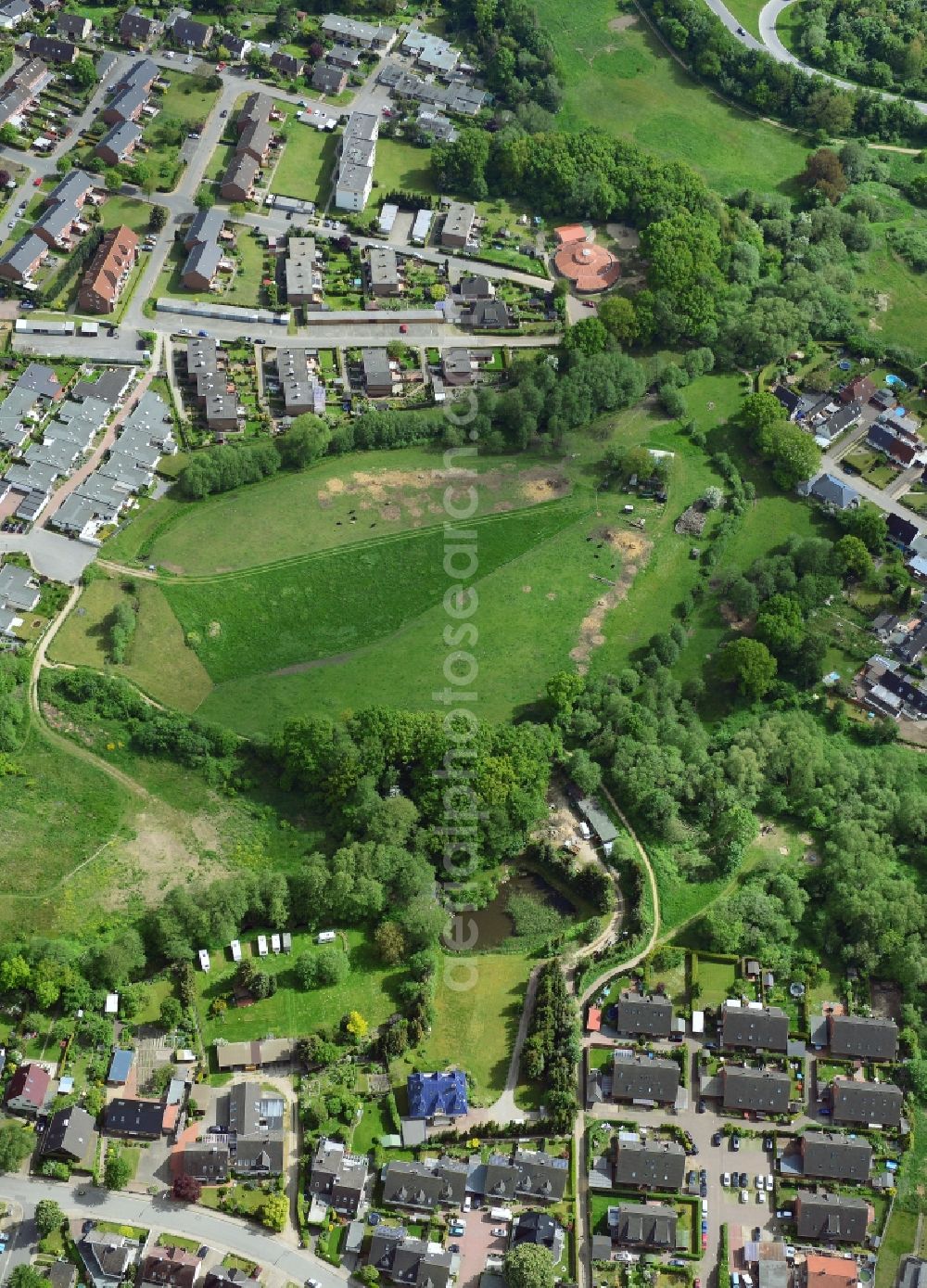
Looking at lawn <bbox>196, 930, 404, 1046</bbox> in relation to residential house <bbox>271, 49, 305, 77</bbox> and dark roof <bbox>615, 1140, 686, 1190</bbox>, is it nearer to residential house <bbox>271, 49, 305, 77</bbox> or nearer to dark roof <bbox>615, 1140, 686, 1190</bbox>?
dark roof <bbox>615, 1140, 686, 1190</bbox>

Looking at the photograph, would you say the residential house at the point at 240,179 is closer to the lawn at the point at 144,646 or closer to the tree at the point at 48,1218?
the lawn at the point at 144,646

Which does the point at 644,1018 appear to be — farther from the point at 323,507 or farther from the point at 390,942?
the point at 323,507

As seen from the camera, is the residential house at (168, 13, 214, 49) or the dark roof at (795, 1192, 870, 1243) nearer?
the dark roof at (795, 1192, 870, 1243)

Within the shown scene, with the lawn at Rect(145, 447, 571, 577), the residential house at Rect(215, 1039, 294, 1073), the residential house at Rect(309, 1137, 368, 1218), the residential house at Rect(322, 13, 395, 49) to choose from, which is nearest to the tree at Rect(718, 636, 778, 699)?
the lawn at Rect(145, 447, 571, 577)

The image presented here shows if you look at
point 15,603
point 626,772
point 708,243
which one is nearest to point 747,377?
point 708,243

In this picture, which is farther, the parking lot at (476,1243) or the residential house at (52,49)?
the residential house at (52,49)

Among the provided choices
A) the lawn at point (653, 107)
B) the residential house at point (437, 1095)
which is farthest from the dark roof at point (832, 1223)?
the lawn at point (653, 107)

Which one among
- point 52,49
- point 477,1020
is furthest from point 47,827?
point 52,49
